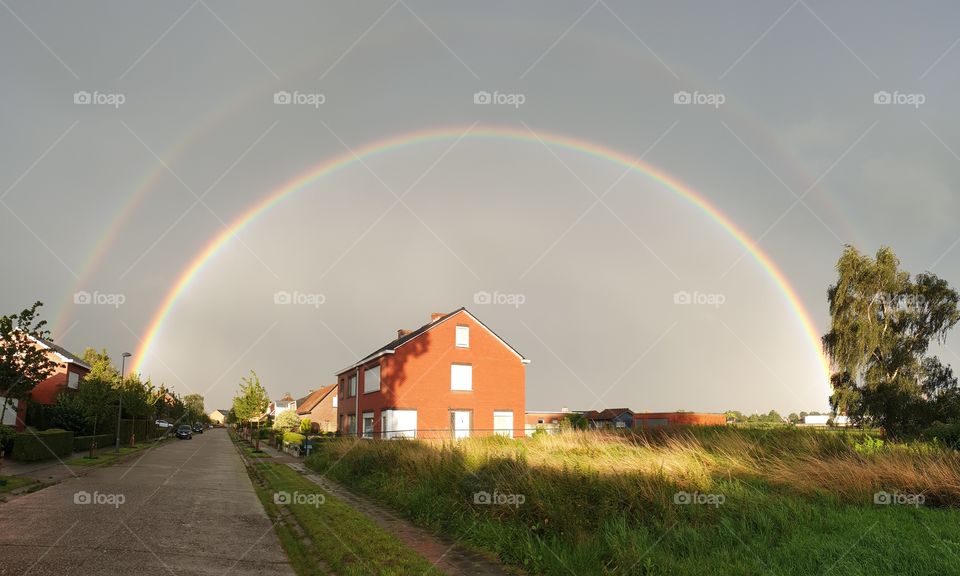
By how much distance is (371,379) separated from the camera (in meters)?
49.5

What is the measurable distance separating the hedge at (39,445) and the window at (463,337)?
2484cm

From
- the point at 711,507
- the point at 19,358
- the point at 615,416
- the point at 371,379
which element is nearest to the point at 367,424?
the point at 371,379

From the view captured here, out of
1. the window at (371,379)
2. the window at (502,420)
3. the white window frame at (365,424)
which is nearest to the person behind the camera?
the white window frame at (365,424)

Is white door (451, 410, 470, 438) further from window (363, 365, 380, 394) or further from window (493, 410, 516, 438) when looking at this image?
window (363, 365, 380, 394)

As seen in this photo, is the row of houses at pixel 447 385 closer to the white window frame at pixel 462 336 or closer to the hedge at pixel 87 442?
the white window frame at pixel 462 336

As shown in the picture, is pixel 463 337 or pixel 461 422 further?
pixel 463 337

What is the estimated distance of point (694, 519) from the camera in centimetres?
1007

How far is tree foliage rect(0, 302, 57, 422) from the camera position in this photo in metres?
20.8

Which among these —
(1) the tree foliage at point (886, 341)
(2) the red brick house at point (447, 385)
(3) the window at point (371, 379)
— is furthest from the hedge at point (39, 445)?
(1) the tree foliage at point (886, 341)

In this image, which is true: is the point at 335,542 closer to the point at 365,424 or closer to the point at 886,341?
Answer: the point at 365,424

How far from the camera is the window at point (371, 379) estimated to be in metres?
47.6

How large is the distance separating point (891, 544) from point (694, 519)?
2.67 metres

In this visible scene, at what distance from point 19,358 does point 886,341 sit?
51254 mm

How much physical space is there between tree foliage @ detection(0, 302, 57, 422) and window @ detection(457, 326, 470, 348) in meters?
28.5
